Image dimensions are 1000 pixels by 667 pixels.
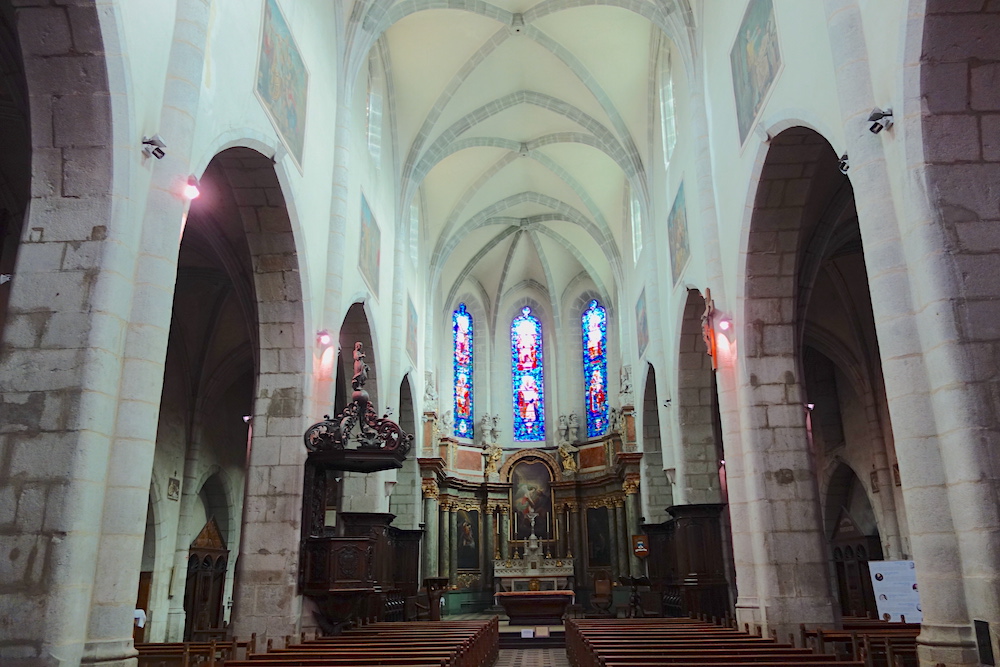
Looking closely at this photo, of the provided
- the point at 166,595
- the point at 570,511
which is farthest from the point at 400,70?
the point at 570,511

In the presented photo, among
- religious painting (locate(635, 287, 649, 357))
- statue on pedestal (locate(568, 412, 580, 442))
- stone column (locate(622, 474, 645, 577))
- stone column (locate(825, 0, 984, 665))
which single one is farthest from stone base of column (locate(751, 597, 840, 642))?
statue on pedestal (locate(568, 412, 580, 442))

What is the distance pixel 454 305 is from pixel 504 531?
8021 millimetres

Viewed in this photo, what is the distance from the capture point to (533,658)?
574 inches

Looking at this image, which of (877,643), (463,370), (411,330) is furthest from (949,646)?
(463,370)

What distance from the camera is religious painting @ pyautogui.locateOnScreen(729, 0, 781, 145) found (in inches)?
405

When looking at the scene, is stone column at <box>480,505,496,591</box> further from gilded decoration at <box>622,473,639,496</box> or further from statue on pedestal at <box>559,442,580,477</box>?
gilded decoration at <box>622,473,639,496</box>

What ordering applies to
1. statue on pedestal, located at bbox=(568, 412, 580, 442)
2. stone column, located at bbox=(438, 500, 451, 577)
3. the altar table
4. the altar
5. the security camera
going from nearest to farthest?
the security camera, the altar table, the altar, stone column, located at bbox=(438, 500, 451, 577), statue on pedestal, located at bbox=(568, 412, 580, 442)

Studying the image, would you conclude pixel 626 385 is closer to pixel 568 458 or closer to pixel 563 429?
pixel 568 458

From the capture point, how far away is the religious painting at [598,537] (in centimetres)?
2580

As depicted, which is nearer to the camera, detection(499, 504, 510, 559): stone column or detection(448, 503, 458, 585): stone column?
detection(448, 503, 458, 585): stone column

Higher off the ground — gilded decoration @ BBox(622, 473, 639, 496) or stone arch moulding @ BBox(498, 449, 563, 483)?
stone arch moulding @ BBox(498, 449, 563, 483)

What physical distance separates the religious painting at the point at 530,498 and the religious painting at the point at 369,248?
1248cm

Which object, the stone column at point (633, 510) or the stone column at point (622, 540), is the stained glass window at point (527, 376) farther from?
the stone column at point (633, 510)

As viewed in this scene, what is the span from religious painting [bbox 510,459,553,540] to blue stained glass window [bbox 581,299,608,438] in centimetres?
227
